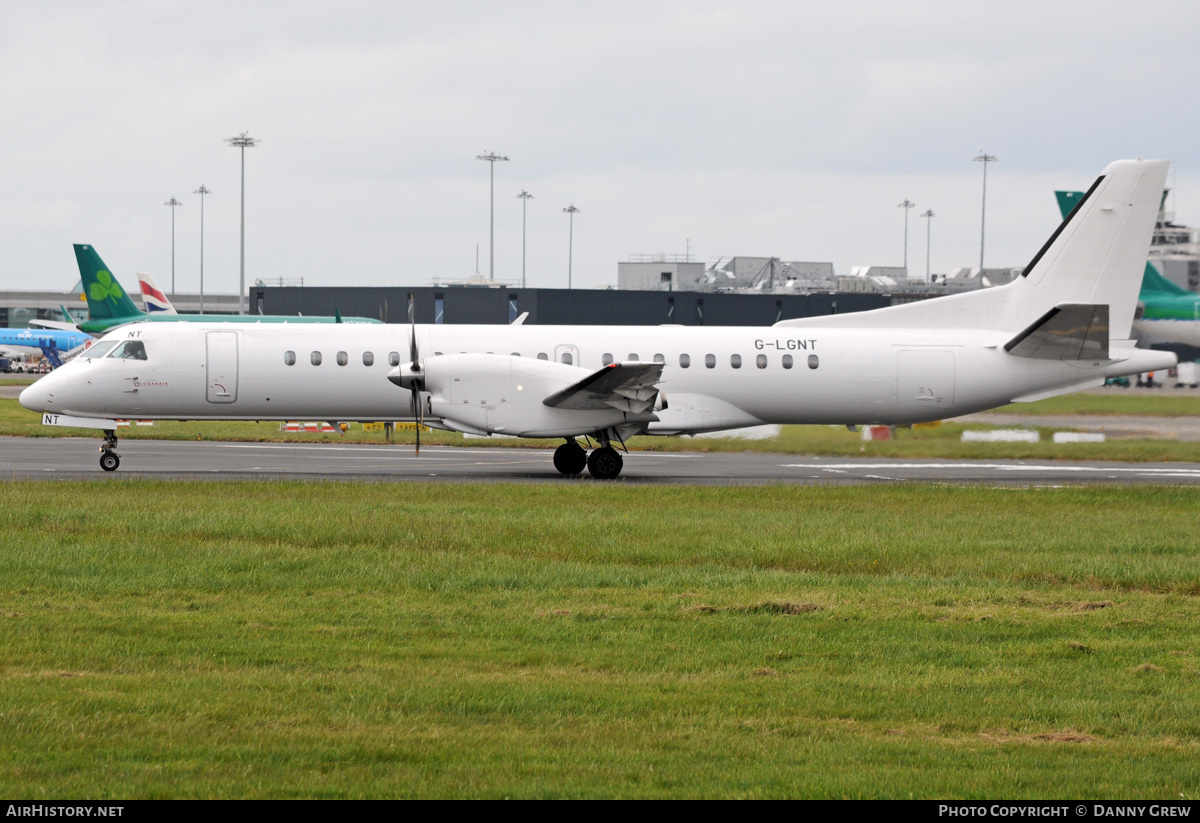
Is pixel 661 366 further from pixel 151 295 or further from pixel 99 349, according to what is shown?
pixel 151 295

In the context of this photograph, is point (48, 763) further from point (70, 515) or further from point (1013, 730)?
point (70, 515)

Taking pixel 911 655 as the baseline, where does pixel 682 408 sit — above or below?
above

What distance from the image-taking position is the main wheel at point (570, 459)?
27000 mm

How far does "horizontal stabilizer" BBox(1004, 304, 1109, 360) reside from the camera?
2625 cm

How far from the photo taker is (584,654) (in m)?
10.0

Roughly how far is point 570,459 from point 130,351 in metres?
9.77

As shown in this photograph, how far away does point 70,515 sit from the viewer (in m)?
17.4

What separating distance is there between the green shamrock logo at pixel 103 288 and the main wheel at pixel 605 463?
41162 millimetres

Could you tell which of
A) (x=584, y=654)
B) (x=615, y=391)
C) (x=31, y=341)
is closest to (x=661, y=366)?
(x=615, y=391)

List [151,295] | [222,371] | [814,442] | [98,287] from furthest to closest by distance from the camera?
[151,295], [98,287], [814,442], [222,371]

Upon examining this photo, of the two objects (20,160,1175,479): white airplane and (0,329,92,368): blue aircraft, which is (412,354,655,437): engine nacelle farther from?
(0,329,92,368): blue aircraft

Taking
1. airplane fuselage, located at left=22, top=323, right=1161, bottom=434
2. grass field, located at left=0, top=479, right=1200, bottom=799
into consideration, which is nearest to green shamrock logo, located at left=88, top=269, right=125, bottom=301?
airplane fuselage, located at left=22, top=323, right=1161, bottom=434

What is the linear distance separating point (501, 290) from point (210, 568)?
64.2 metres
